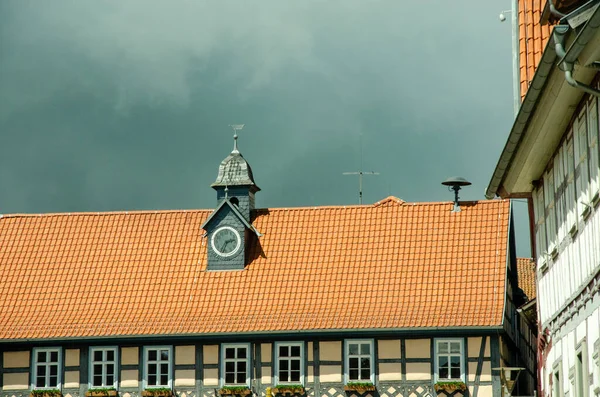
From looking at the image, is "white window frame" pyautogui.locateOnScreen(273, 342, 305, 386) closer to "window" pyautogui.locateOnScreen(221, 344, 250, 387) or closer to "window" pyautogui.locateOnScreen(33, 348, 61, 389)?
"window" pyautogui.locateOnScreen(221, 344, 250, 387)

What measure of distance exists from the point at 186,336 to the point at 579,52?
26.5 m

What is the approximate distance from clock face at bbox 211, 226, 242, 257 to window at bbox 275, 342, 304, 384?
11.7 feet

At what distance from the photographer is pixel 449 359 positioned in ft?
133

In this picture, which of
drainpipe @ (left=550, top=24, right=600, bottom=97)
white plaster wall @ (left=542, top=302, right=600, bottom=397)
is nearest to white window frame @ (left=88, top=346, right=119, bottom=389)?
white plaster wall @ (left=542, top=302, right=600, bottom=397)

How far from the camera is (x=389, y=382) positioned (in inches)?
1594

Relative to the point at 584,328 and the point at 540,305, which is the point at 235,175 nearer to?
the point at 540,305

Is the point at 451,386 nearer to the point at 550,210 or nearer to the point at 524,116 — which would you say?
the point at 550,210

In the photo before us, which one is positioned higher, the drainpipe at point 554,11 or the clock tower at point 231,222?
the clock tower at point 231,222

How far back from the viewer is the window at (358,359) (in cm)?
4091

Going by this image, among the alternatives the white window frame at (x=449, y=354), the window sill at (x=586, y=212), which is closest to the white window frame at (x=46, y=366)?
the white window frame at (x=449, y=354)

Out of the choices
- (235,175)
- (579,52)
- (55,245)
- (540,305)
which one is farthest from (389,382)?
(579,52)

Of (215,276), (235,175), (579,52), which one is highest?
(235,175)

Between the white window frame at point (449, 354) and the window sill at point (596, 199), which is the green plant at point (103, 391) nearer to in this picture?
the white window frame at point (449, 354)

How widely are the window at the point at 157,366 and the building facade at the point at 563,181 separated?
17.5 metres
